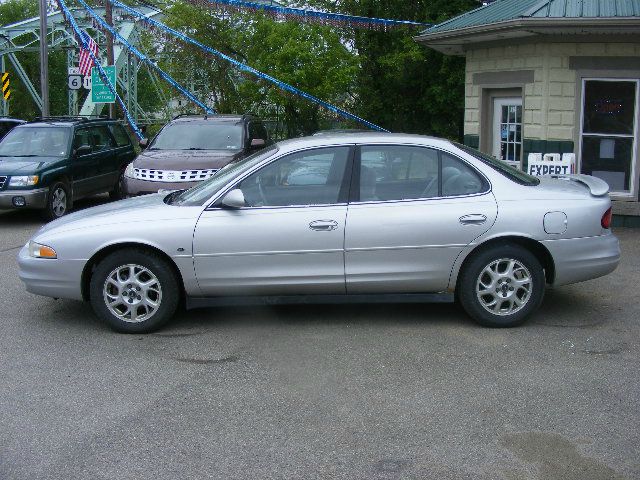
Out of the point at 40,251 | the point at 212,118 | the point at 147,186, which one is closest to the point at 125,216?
the point at 40,251


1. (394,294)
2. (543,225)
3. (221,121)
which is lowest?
(394,294)

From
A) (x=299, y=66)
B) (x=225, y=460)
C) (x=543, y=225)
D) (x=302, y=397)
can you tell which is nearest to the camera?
(x=225, y=460)

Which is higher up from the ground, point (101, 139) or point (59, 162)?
point (101, 139)

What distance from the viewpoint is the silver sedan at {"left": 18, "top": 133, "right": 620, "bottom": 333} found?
6.50m

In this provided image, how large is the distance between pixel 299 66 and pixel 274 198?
57.8 ft

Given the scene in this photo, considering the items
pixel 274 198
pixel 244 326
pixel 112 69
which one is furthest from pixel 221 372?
pixel 112 69

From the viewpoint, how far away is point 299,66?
23594mm

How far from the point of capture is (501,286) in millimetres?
6648

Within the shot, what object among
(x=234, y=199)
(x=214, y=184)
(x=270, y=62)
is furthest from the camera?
(x=270, y=62)

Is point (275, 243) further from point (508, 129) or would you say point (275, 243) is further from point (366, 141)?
point (508, 129)

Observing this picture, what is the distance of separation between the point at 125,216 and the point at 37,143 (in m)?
8.58

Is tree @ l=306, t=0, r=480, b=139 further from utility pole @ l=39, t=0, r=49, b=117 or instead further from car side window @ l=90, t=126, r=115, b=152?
car side window @ l=90, t=126, r=115, b=152

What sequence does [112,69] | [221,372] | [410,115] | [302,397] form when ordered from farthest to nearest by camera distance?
1. [410,115]
2. [112,69]
3. [221,372]
4. [302,397]

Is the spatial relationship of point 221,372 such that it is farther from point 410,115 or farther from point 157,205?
point 410,115
